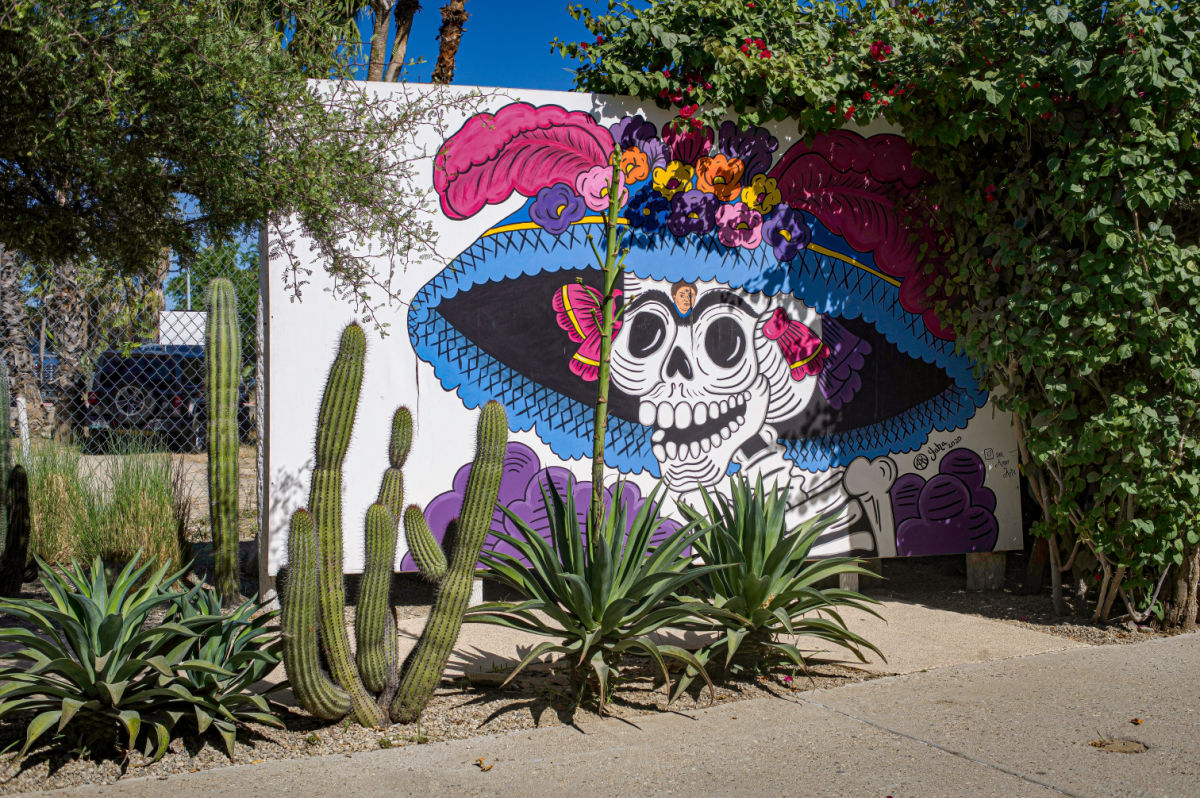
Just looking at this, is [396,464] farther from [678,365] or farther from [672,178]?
[672,178]

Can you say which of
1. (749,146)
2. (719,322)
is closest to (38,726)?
(719,322)

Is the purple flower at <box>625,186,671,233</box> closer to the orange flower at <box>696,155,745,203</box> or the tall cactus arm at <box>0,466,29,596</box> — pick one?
the orange flower at <box>696,155,745,203</box>

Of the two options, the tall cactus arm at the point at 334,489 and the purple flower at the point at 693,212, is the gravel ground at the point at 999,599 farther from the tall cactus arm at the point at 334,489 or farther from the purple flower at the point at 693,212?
the tall cactus arm at the point at 334,489

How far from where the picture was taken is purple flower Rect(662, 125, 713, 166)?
6.23 m

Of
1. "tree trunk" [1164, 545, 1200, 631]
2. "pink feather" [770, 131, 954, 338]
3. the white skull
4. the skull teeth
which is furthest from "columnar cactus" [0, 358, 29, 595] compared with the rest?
"tree trunk" [1164, 545, 1200, 631]

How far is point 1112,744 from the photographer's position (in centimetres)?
Answer: 391

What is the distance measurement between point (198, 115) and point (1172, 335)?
5060mm

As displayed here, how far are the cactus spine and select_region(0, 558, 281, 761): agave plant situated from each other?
176 centimetres

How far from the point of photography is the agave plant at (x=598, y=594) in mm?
4199

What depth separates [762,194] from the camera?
6402 mm

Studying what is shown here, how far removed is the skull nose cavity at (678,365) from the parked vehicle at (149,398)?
5415 mm

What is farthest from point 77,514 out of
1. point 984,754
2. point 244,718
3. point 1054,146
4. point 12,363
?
point 1054,146

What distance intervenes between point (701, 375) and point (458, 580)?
2795mm

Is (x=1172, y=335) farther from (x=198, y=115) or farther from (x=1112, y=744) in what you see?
(x=198, y=115)
